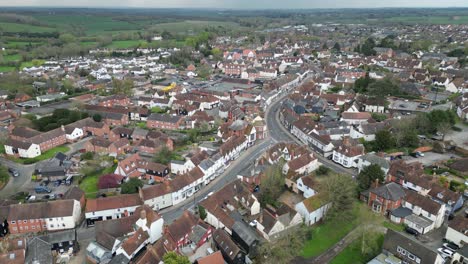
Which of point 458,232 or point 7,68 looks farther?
point 7,68

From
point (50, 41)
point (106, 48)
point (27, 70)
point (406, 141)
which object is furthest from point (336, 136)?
point (50, 41)

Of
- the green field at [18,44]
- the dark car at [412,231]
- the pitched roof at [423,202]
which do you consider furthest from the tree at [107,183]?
the green field at [18,44]

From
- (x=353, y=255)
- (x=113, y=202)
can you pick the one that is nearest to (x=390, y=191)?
(x=353, y=255)

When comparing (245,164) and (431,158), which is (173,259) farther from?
(431,158)

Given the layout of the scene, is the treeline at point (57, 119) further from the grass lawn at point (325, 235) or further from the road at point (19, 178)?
the grass lawn at point (325, 235)

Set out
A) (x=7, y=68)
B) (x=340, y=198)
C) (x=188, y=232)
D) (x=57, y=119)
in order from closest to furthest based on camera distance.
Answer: (x=188, y=232) < (x=340, y=198) < (x=57, y=119) < (x=7, y=68)

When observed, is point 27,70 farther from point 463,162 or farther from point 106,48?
point 463,162

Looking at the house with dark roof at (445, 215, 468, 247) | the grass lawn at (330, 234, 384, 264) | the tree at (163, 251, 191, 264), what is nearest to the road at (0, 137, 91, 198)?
the tree at (163, 251, 191, 264)

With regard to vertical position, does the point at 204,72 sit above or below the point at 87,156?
above
